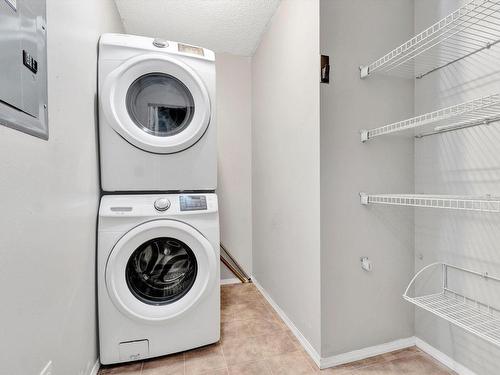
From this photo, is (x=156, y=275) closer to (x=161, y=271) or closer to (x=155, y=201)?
(x=161, y=271)

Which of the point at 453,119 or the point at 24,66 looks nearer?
the point at 24,66

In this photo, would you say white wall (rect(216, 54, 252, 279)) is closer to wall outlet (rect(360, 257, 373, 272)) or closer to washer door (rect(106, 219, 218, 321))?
washer door (rect(106, 219, 218, 321))

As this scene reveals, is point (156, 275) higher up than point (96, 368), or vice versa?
point (156, 275)

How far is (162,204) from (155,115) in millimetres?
537

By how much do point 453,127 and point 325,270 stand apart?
931 millimetres

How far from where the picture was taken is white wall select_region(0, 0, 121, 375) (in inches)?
26.2

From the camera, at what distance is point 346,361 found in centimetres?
131

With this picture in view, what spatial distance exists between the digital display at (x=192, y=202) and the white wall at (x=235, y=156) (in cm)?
100

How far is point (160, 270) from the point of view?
147 cm

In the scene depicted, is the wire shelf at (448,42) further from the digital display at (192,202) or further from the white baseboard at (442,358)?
the white baseboard at (442,358)

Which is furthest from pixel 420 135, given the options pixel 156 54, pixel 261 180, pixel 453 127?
pixel 156 54

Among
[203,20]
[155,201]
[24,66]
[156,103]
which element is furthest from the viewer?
[203,20]

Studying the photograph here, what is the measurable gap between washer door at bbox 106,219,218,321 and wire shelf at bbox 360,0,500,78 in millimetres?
1308

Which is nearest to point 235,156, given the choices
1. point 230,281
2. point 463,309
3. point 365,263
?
point 230,281
